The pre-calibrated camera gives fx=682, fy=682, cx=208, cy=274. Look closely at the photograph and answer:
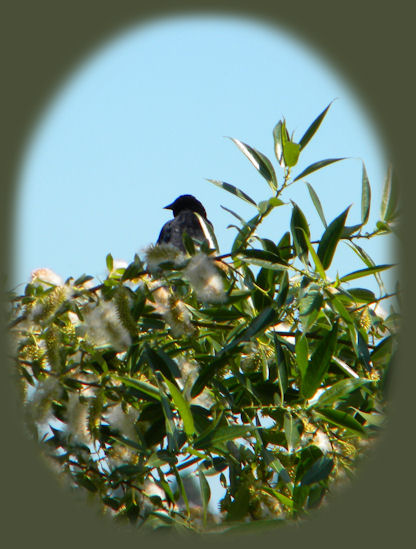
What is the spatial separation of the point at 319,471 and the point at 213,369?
35 centimetres

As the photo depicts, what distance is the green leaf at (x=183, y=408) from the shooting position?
151 cm

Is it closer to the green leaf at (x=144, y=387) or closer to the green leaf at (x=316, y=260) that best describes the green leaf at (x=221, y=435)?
the green leaf at (x=144, y=387)

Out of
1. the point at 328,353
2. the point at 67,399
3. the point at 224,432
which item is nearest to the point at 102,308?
the point at 67,399

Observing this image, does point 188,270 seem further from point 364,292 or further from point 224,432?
point 364,292

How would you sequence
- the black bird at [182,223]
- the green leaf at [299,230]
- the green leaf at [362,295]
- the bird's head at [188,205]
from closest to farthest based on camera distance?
the green leaf at [299,230]
the green leaf at [362,295]
the black bird at [182,223]
the bird's head at [188,205]

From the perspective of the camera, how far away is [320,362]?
1565mm

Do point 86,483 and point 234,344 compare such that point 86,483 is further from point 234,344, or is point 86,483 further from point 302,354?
point 302,354

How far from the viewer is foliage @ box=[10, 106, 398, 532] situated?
4.90 feet

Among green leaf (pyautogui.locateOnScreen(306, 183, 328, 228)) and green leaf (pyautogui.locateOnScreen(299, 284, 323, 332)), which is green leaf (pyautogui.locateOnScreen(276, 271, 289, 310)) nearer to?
green leaf (pyautogui.locateOnScreen(299, 284, 323, 332))

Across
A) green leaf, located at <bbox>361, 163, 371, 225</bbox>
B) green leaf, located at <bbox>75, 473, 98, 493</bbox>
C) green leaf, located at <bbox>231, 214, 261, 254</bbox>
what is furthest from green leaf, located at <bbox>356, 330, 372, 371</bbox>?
green leaf, located at <bbox>75, 473, 98, 493</bbox>

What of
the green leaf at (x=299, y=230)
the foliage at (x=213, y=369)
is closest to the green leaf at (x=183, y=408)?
the foliage at (x=213, y=369)

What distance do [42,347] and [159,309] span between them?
31 centimetres

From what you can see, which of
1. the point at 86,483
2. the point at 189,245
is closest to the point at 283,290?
the point at 189,245

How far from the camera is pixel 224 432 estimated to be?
1503 mm
